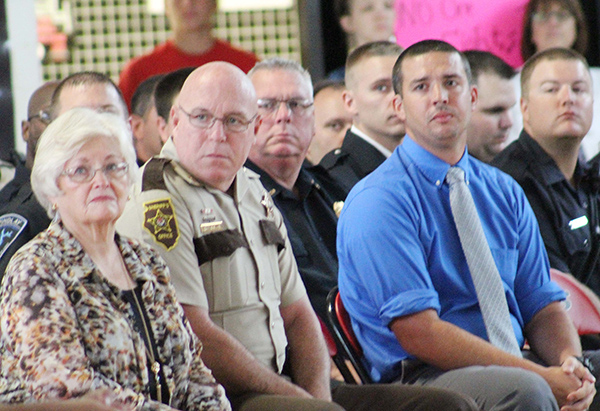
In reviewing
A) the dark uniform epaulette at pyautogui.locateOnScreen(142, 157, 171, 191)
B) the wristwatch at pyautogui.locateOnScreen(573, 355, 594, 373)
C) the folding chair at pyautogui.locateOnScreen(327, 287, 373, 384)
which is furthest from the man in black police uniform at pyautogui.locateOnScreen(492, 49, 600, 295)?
the dark uniform epaulette at pyautogui.locateOnScreen(142, 157, 171, 191)

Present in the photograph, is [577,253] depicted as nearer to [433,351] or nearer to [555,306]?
[555,306]

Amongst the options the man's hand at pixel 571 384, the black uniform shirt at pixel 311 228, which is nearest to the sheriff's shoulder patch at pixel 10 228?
the black uniform shirt at pixel 311 228

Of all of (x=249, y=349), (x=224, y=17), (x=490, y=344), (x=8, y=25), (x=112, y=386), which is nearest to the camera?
(x=112, y=386)

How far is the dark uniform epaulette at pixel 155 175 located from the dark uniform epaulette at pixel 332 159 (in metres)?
1.25

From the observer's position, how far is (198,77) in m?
2.60

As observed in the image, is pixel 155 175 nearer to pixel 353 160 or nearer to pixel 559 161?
pixel 353 160

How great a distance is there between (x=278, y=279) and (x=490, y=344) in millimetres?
643

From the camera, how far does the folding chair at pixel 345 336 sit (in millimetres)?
Answer: 2729

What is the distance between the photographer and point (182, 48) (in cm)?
469

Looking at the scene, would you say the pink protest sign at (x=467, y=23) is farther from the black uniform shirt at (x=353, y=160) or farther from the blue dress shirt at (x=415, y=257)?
the blue dress shirt at (x=415, y=257)

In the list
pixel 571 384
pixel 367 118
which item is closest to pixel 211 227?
pixel 571 384

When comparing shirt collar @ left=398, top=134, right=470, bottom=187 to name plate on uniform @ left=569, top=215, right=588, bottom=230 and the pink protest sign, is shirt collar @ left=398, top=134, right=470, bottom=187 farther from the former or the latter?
the pink protest sign

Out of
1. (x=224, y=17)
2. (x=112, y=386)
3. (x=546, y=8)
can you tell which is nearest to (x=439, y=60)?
(x=112, y=386)

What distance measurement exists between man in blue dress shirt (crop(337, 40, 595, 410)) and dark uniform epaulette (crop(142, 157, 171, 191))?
0.60 meters
